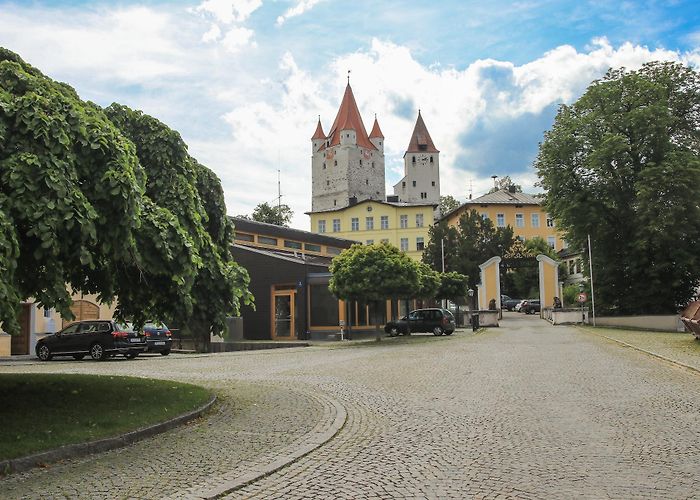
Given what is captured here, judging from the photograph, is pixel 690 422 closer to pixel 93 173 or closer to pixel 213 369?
pixel 93 173

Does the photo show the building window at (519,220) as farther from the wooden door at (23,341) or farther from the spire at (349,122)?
the wooden door at (23,341)

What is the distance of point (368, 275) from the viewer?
29.3m

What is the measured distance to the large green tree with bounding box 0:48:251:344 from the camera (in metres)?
7.92

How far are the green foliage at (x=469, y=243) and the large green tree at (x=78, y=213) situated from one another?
56324 millimetres

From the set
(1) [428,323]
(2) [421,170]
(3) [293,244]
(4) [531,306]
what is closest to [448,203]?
(2) [421,170]

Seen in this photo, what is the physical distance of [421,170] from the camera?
13450 centimetres

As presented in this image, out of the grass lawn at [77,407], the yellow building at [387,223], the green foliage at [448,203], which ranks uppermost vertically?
the green foliage at [448,203]

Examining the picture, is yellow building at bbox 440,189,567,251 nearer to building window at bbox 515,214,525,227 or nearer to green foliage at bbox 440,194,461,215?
building window at bbox 515,214,525,227

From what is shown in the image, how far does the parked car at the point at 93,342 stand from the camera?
24.9 m

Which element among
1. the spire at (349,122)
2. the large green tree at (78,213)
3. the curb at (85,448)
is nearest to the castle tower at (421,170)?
the spire at (349,122)

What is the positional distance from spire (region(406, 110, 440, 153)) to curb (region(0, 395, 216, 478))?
12892 centimetres

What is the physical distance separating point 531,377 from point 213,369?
9.11 metres

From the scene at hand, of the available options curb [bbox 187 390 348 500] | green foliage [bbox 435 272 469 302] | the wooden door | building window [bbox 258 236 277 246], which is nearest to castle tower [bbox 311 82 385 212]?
building window [bbox 258 236 277 246]

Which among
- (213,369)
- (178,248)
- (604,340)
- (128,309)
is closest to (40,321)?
(213,369)
